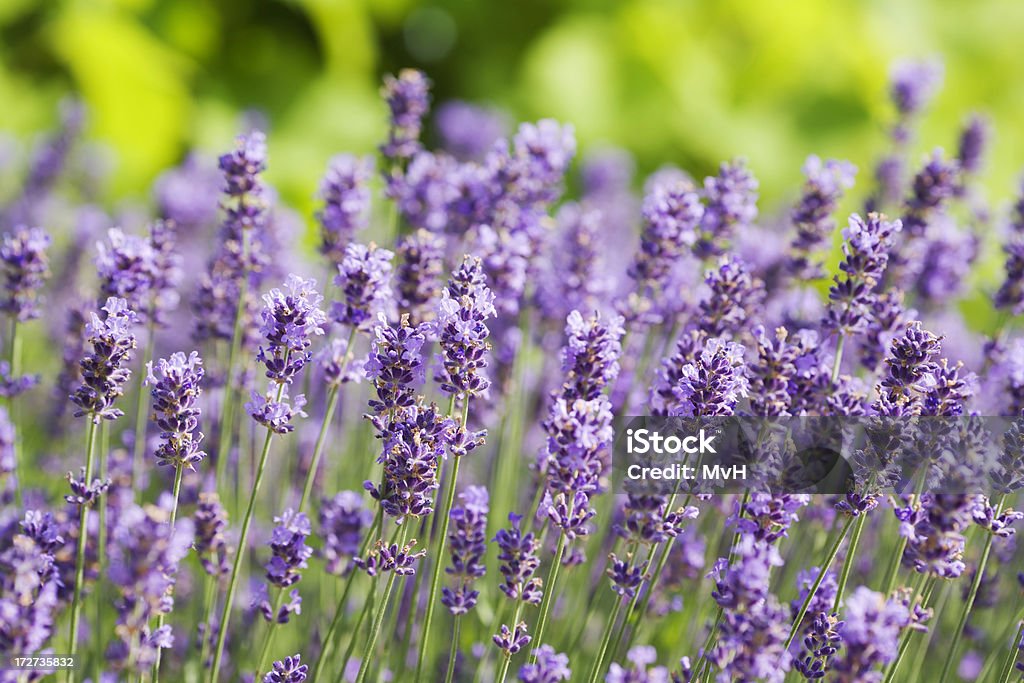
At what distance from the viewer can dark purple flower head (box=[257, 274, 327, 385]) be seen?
148cm

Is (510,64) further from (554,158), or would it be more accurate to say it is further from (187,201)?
(554,158)

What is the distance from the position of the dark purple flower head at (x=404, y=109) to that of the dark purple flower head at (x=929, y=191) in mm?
1175

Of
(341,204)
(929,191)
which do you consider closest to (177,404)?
(341,204)

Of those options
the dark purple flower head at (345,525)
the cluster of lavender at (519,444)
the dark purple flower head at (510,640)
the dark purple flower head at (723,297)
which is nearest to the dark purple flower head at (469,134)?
the cluster of lavender at (519,444)

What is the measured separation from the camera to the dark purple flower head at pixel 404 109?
226cm

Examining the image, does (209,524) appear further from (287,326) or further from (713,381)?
(713,381)

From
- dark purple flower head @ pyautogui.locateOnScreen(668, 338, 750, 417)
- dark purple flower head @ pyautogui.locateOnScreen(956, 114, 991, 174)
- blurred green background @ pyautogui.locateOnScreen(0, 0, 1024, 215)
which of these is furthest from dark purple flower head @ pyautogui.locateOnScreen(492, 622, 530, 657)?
blurred green background @ pyautogui.locateOnScreen(0, 0, 1024, 215)

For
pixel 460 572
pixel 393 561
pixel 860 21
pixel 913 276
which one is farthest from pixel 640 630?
pixel 860 21

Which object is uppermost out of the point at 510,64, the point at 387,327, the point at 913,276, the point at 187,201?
the point at 510,64

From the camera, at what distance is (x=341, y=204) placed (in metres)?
2.15

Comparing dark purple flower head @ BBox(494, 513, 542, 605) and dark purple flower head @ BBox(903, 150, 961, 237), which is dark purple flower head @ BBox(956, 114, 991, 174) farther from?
dark purple flower head @ BBox(494, 513, 542, 605)

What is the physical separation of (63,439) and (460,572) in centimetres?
160

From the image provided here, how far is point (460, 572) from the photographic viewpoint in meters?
1.65

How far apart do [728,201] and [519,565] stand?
3.36ft
